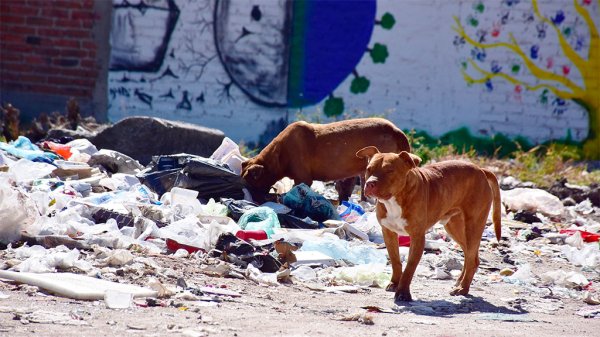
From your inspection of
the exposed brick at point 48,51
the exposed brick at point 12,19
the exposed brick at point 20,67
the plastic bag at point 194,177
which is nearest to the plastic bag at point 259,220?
the plastic bag at point 194,177

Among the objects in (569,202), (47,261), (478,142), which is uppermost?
(47,261)

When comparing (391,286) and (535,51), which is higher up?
(535,51)

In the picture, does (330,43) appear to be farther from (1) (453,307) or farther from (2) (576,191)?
(1) (453,307)

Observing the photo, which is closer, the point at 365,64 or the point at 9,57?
the point at 365,64

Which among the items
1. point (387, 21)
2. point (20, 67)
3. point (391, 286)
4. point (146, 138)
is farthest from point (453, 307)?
point (20, 67)

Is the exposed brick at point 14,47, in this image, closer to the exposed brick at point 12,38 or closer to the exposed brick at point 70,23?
the exposed brick at point 12,38

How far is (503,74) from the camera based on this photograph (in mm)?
15742

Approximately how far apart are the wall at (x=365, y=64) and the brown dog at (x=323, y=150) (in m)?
5.29

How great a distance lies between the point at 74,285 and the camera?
5934mm

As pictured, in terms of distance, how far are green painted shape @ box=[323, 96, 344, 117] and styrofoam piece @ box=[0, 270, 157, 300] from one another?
10432mm

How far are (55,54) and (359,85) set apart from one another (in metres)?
5.62

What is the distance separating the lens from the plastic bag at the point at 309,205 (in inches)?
370

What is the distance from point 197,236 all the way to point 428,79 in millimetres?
9011

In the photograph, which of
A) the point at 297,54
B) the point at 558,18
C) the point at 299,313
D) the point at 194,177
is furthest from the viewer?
the point at 297,54
